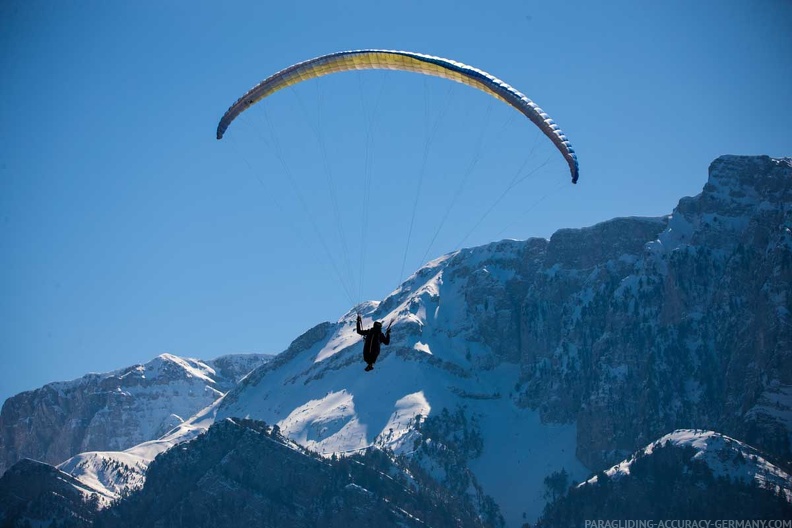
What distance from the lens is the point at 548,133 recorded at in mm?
77750

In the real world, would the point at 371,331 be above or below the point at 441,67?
below

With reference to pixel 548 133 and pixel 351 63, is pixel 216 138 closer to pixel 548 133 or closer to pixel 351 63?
pixel 351 63

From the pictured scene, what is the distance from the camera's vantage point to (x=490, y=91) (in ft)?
260

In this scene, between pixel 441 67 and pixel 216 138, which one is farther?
pixel 216 138

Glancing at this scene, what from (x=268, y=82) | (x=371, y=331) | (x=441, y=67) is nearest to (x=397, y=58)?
(x=441, y=67)

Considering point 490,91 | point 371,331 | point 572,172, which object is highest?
point 490,91

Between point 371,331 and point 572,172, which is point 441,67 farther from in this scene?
point 371,331

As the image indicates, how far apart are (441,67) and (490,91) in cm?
362

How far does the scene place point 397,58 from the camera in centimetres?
7919

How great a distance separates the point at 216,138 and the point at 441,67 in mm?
17763

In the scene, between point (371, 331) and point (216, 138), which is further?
point (216, 138)

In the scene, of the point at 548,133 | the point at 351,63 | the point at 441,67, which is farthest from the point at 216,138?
the point at 548,133

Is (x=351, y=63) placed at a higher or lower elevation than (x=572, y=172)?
higher

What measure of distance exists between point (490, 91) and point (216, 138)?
2029 cm
